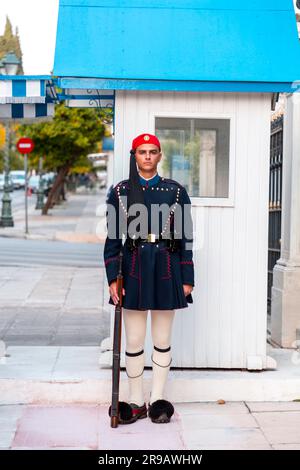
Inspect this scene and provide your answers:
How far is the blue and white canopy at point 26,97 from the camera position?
723 cm

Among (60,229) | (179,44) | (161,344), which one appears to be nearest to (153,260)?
(161,344)

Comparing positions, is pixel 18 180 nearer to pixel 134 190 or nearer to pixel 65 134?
pixel 65 134

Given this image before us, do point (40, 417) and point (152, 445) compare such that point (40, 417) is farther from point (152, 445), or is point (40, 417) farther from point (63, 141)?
point (63, 141)

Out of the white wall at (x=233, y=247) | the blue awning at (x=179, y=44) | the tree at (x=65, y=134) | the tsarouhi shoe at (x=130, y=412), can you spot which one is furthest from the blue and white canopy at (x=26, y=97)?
the tree at (x=65, y=134)

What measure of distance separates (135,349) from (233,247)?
1280mm

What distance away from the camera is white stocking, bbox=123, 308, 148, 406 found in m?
6.38

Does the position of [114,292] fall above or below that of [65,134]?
below

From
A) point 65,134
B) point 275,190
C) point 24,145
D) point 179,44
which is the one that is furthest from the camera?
point 65,134

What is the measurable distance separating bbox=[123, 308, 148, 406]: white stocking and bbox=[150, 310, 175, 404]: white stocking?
3.5 inches

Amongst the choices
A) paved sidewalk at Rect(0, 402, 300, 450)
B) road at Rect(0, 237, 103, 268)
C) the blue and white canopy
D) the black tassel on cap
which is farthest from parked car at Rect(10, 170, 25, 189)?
the black tassel on cap

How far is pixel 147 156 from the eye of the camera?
6238 mm

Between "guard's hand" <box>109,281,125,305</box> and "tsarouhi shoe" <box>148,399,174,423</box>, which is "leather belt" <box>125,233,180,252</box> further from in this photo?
"tsarouhi shoe" <box>148,399,174,423</box>

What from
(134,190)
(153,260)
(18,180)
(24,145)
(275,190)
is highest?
(18,180)

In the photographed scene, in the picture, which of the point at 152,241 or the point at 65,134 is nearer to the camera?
the point at 152,241
